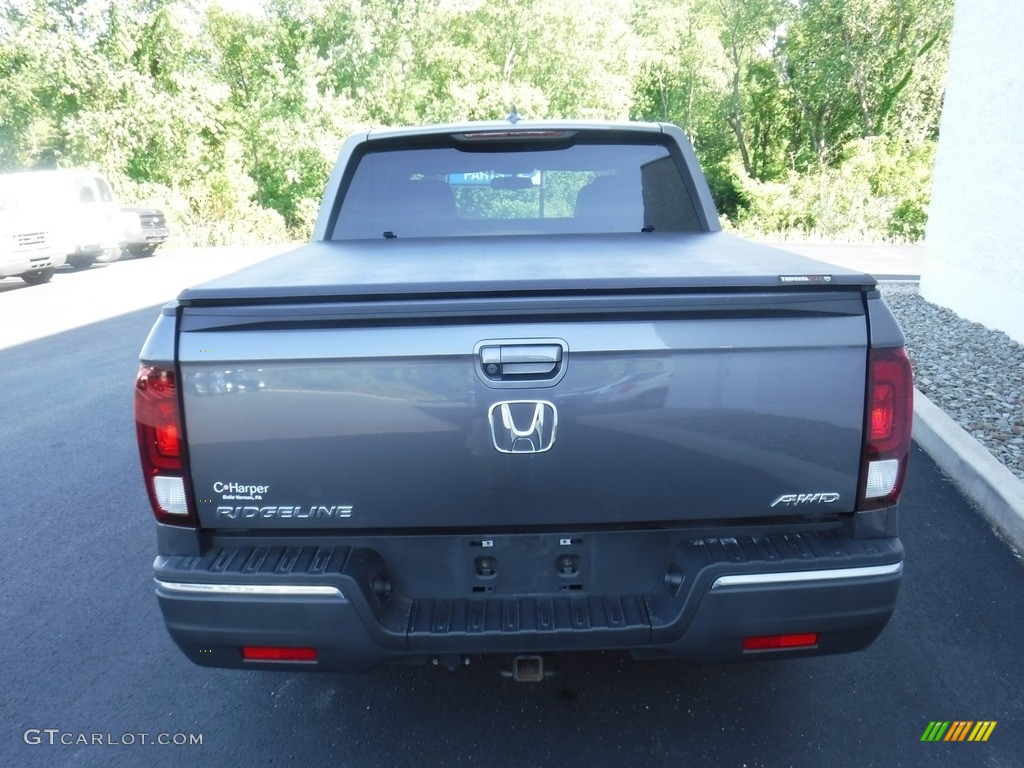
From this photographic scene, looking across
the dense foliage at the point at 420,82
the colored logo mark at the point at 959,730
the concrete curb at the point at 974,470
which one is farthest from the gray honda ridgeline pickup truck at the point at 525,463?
the dense foliage at the point at 420,82

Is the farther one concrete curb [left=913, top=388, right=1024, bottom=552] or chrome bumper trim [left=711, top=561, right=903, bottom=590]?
concrete curb [left=913, top=388, right=1024, bottom=552]

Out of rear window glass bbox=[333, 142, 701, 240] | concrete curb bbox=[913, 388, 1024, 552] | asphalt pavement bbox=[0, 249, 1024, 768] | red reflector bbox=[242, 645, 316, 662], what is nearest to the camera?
red reflector bbox=[242, 645, 316, 662]

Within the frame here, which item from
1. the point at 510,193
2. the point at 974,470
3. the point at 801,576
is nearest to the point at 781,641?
the point at 801,576

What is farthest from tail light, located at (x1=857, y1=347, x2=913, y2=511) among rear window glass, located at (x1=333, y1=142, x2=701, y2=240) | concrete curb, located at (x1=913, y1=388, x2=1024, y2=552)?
concrete curb, located at (x1=913, y1=388, x2=1024, y2=552)

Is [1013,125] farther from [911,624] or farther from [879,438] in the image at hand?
[879,438]

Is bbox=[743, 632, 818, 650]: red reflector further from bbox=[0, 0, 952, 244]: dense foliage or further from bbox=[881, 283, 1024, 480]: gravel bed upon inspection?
bbox=[0, 0, 952, 244]: dense foliage

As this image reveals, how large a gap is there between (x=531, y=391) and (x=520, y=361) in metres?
0.08

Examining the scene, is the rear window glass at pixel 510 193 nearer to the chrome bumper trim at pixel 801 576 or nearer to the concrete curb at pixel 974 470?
the concrete curb at pixel 974 470

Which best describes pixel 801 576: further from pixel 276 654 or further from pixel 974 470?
pixel 974 470

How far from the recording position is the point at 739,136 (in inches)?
1531

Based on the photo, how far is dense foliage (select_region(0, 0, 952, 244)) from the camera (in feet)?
88.9

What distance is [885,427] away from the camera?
6.94ft

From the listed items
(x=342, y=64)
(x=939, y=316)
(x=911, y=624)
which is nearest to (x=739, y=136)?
(x=342, y=64)

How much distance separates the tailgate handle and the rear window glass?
200 centimetres
